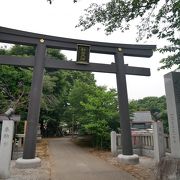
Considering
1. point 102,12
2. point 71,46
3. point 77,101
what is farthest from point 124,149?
point 77,101

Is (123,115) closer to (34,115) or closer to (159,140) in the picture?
(159,140)

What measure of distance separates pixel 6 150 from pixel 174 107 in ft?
18.4

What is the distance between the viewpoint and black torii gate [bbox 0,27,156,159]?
32.7 feet

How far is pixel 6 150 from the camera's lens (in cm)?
757

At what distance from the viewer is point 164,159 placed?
5.74 m

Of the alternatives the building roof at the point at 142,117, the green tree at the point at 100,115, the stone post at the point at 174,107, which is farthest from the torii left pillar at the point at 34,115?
the building roof at the point at 142,117

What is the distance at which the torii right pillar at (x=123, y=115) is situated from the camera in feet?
34.4

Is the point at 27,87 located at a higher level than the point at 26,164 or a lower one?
higher

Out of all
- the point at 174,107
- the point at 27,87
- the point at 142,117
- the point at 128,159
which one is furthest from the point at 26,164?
the point at 142,117

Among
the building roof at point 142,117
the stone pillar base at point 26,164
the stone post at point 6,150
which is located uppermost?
the building roof at point 142,117

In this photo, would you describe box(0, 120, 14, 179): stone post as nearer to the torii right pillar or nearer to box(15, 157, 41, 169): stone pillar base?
box(15, 157, 41, 169): stone pillar base

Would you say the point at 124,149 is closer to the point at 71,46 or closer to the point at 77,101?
the point at 71,46

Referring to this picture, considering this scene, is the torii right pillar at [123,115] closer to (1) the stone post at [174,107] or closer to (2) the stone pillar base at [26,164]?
(2) the stone pillar base at [26,164]

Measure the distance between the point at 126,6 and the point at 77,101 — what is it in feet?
41.7
